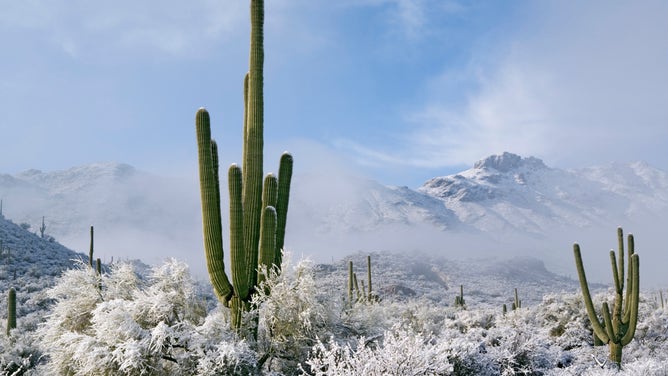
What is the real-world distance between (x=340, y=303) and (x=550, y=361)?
5.13m

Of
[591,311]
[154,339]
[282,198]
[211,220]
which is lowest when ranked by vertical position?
[591,311]

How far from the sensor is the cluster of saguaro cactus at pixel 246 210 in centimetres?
1038


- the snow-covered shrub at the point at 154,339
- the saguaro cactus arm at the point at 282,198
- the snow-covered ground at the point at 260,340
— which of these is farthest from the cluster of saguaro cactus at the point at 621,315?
the snow-covered shrub at the point at 154,339

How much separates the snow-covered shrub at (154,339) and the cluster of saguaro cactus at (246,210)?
0.82 metres

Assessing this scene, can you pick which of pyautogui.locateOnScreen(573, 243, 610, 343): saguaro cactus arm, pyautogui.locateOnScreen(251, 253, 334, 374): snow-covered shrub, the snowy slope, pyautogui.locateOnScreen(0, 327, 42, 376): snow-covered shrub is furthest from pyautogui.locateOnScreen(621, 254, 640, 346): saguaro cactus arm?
the snowy slope

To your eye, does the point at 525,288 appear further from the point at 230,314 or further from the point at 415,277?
the point at 230,314

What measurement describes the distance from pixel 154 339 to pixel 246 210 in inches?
127

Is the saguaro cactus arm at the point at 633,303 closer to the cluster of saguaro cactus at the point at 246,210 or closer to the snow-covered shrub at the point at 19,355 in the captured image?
the cluster of saguaro cactus at the point at 246,210

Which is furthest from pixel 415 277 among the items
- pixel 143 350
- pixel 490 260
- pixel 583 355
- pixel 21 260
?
pixel 143 350

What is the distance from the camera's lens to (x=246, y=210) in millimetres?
11102

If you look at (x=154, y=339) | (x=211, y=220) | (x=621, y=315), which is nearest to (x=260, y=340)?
(x=154, y=339)

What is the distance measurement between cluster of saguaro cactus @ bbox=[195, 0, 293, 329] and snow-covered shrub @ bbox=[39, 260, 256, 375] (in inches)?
32.5

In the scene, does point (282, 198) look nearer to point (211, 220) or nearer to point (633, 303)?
point (211, 220)

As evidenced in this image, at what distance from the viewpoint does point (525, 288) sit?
116m
